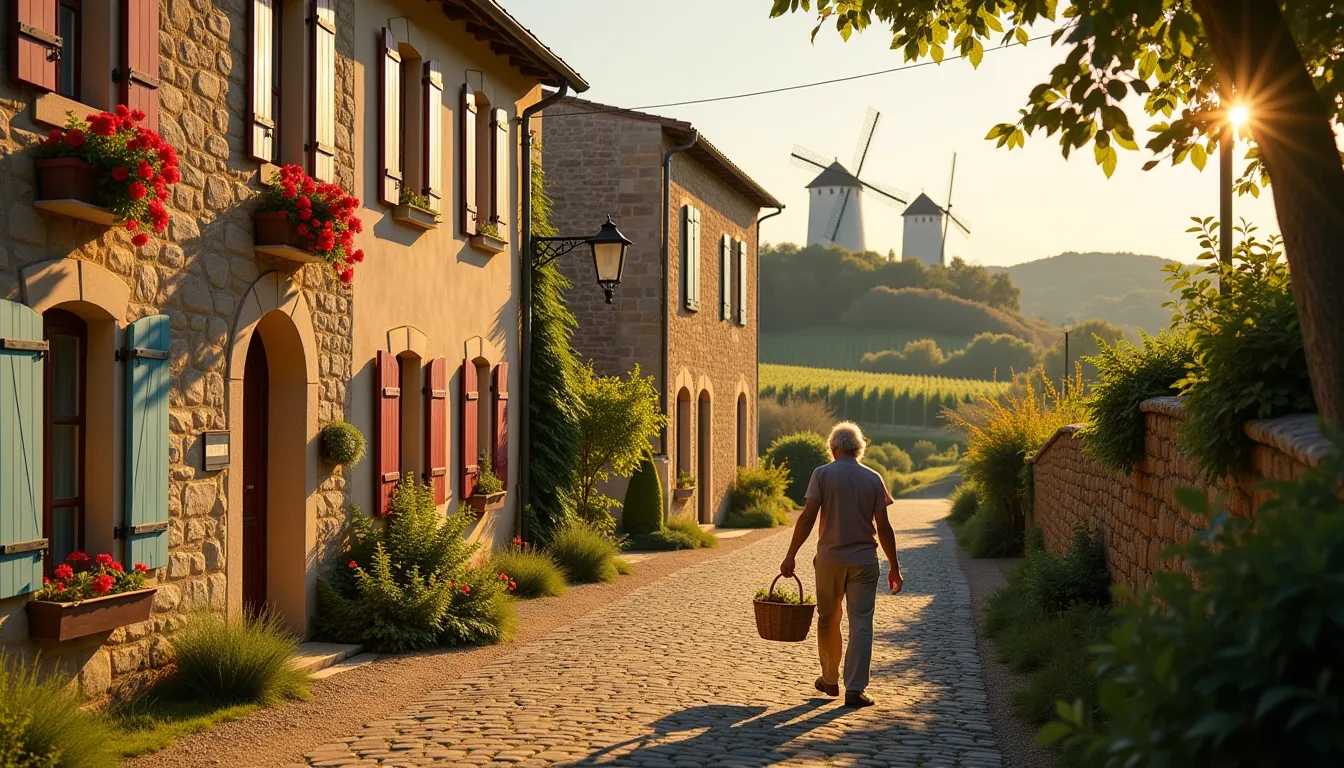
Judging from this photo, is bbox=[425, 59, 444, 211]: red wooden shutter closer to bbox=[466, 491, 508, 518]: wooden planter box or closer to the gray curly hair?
bbox=[466, 491, 508, 518]: wooden planter box

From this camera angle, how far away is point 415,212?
1052cm

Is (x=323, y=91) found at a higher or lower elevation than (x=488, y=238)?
higher

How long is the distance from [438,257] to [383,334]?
139 centimetres

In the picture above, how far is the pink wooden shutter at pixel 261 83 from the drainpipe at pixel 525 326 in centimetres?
534

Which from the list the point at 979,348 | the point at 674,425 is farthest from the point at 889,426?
the point at 674,425

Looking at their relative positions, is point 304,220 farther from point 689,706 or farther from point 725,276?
point 725,276

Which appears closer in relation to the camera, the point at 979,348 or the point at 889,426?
the point at 889,426

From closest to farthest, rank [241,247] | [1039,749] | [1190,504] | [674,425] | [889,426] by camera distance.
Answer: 1. [1190,504]
2. [1039,749]
3. [241,247]
4. [674,425]
5. [889,426]

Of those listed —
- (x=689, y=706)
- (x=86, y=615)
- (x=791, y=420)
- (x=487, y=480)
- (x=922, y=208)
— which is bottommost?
(x=689, y=706)

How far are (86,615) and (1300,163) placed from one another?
18.4 feet

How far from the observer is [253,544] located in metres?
8.86

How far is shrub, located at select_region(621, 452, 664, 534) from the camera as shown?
60.4ft

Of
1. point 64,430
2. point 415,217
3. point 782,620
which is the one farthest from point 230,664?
point 415,217

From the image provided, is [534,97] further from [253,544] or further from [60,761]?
[60,761]
